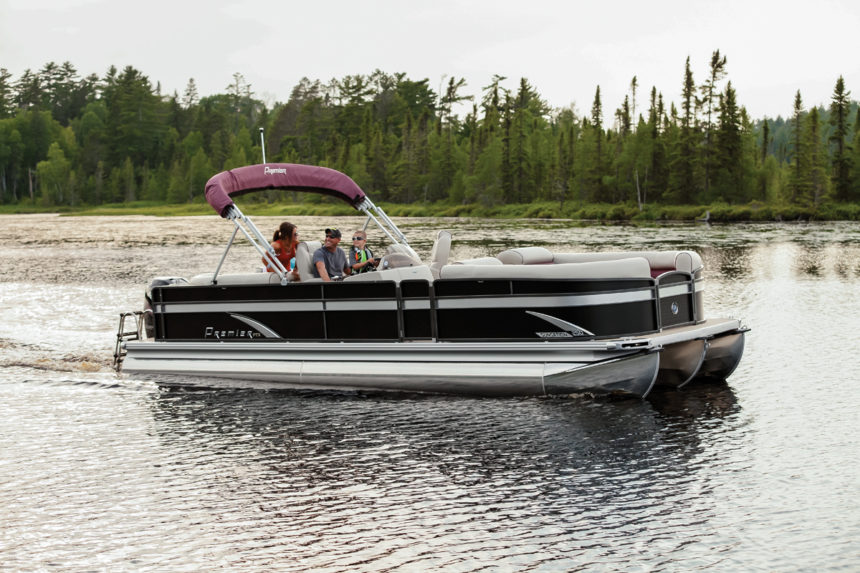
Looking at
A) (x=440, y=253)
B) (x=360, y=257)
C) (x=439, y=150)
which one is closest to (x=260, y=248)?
(x=360, y=257)

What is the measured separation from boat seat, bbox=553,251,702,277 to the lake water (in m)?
1.54

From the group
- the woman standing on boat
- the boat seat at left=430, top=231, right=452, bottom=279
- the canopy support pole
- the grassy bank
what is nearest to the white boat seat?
the canopy support pole

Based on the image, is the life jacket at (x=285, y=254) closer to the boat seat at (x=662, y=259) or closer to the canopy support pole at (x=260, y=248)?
the canopy support pole at (x=260, y=248)

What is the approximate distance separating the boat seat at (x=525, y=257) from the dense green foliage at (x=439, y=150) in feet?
195

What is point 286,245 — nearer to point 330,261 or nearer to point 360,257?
point 330,261

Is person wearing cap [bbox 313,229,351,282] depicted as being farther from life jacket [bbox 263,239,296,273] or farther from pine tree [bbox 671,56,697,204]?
pine tree [bbox 671,56,697,204]

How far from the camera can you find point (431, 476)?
320 inches

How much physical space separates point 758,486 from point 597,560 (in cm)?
221

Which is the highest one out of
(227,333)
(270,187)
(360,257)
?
(270,187)

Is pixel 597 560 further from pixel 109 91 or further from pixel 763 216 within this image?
pixel 109 91

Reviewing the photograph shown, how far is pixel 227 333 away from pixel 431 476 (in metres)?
4.74

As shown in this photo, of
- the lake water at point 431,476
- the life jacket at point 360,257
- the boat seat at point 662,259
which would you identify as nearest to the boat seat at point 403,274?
the life jacket at point 360,257

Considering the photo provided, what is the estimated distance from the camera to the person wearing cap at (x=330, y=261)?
11258 millimetres

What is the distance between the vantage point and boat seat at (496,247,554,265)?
37.9ft
